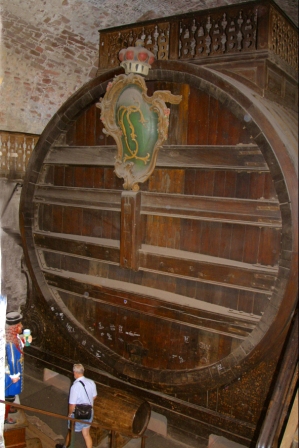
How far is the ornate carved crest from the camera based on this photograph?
3.32 m

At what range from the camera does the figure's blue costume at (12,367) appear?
3650mm

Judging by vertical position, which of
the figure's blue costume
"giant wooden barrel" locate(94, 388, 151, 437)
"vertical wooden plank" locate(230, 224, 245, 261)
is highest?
"vertical wooden plank" locate(230, 224, 245, 261)

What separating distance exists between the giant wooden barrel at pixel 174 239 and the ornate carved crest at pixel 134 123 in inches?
3.7

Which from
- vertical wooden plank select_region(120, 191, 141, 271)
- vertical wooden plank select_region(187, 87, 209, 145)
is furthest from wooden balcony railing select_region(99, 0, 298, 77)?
vertical wooden plank select_region(120, 191, 141, 271)

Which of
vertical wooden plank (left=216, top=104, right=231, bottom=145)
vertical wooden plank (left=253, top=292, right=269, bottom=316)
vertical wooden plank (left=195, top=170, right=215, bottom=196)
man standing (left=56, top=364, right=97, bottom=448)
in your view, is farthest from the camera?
man standing (left=56, top=364, right=97, bottom=448)

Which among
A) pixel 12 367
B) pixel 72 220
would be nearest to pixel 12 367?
pixel 12 367

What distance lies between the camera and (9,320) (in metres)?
3.83

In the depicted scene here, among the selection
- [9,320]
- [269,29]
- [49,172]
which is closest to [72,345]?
[9,320]

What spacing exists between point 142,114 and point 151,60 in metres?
0.43

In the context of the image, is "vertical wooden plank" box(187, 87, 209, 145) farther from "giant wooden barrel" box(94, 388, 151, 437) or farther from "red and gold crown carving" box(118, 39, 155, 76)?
"giant wooden barrel" box(94, 388, 151, 437)

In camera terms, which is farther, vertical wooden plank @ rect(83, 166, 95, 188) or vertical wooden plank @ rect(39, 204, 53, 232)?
vertical wooden plank @ rect(39, 204, 53, 232)

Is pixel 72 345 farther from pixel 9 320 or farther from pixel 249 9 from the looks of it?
pixel 249 9

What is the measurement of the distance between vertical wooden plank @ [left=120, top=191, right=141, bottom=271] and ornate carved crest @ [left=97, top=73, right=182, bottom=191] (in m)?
0.09

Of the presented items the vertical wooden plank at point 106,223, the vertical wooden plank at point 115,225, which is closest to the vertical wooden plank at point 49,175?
the vertical wooden plank at point 106,223
